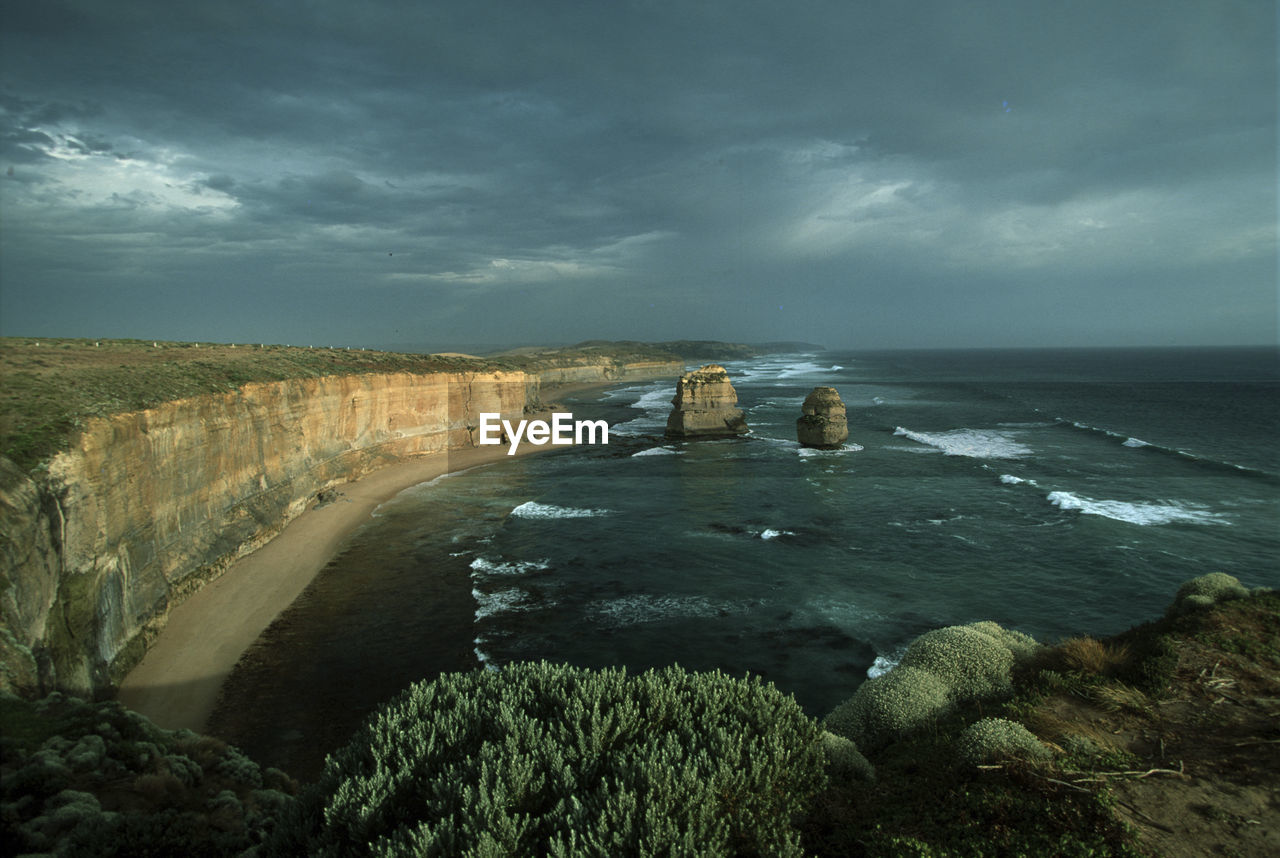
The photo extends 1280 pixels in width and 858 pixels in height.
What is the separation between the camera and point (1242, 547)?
27.4 metres

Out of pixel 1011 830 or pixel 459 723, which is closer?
pixel 1011 830

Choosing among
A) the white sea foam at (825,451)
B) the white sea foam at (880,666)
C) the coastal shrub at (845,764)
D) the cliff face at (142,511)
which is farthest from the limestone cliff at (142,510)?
the white sea foam at (825,451)

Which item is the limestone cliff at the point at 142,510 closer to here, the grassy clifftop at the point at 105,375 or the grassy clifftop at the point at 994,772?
the grassy clifftop at the point at 105,375

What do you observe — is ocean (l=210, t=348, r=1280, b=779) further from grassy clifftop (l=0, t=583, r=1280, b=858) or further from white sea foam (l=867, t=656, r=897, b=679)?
grassy clifftop (l=0, t=583, r=1280, b=858)

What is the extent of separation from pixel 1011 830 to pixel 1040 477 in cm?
4382

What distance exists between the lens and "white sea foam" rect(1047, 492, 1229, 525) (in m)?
31.8

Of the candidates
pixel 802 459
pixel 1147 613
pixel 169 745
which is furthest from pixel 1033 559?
pixel 169 745

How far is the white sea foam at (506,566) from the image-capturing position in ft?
87.2

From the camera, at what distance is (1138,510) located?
111ft

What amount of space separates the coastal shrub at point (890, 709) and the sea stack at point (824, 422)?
4331 centimetres

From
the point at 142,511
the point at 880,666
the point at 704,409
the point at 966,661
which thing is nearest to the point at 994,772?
the point at 966,661

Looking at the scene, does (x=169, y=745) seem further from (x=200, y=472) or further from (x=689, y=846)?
(x=200, y=472)

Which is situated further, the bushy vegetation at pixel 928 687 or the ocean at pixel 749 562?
the ocean at pixel 749 562

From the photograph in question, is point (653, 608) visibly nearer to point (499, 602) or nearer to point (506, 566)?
point (499, 602)
